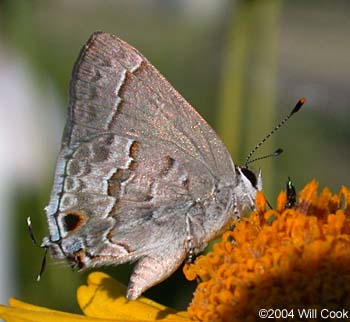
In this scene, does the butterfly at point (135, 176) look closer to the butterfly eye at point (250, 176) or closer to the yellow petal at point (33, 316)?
the butterfly eye at point (250, 176)

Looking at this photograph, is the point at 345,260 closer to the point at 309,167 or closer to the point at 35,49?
the point at 35,49

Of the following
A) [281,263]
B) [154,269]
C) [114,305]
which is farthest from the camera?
[114,305]

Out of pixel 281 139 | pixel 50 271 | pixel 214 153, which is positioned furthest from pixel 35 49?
pixel 281 139

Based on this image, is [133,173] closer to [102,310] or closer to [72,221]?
[72,221]

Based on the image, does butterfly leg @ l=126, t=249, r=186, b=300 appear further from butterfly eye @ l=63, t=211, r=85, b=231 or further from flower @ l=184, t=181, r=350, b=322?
butterfly eye @ l=63, t=211, r=85, b=231

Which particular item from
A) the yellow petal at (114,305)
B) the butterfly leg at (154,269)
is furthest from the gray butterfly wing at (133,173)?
the yellow petal at (114,305)

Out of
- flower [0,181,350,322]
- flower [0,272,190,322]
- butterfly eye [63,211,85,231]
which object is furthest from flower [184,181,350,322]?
butterfly eye [63,211,85,231]

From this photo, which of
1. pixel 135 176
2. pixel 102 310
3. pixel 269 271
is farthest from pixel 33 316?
pixel 269 271
